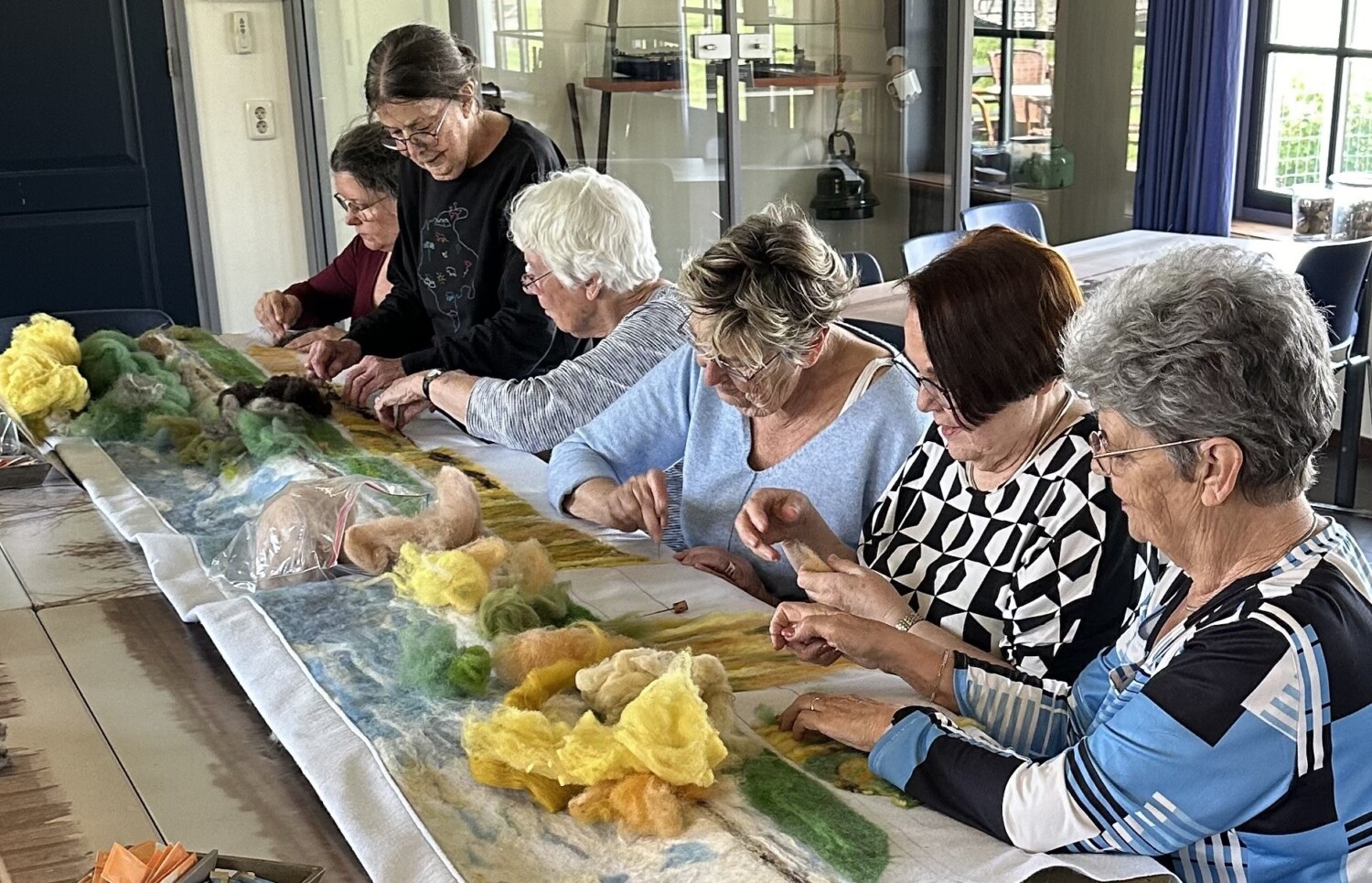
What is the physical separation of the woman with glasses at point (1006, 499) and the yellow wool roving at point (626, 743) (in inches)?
11.8

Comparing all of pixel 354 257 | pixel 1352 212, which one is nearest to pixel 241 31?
pixel 354 257

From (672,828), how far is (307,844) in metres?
0.31

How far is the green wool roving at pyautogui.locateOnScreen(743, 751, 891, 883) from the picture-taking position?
1.10m

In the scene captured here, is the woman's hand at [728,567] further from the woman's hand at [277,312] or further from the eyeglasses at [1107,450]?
the woman's hand at [277,312]

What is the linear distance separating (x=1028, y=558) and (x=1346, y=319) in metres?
2.89

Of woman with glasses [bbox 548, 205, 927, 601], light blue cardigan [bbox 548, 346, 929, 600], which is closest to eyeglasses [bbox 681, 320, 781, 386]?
woman with glasses [bbox 548, 205, 927, 601]

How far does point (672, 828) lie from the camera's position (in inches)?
44.6

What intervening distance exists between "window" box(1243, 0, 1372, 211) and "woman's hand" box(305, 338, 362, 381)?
12.4 feet

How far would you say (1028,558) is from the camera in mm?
1577

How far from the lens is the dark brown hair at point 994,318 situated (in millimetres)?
1546

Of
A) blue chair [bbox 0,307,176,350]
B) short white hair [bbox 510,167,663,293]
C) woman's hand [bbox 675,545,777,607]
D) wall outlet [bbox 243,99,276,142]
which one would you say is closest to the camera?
woman's hand [bbox 675,545,777,607]

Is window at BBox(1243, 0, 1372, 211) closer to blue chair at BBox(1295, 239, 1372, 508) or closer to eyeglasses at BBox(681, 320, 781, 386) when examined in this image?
blue chair at BBox(1295, 239, 1372, 508)

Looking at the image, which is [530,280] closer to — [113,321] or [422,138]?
[422,138]

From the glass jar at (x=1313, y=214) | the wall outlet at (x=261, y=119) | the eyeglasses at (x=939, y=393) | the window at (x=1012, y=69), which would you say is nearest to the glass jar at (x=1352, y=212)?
the glass jar at (x=1313, y=214)
